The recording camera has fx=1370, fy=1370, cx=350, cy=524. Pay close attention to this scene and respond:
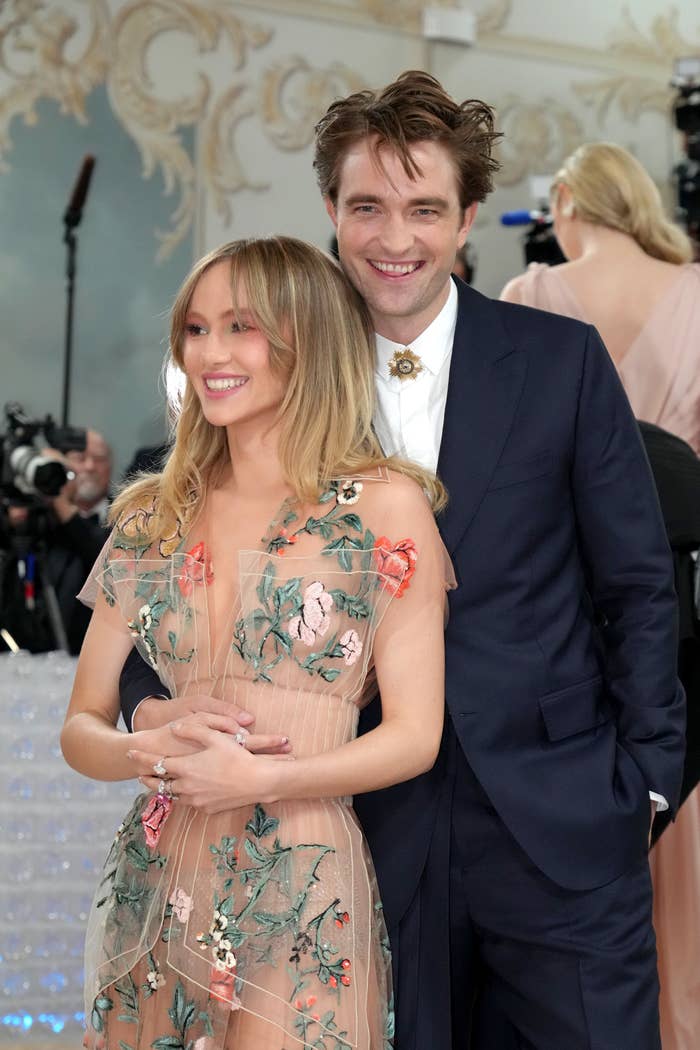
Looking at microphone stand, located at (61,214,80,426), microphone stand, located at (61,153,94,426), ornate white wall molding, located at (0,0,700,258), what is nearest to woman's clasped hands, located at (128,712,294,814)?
microphone stand, located at (61,153,94,426)

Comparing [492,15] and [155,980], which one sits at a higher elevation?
[492,15]

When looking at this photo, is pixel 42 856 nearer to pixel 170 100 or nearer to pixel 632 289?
pixel 632 289

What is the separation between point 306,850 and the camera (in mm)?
1655

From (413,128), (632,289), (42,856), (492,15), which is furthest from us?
(492,15)

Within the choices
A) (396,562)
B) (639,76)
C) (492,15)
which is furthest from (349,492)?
(639,76)

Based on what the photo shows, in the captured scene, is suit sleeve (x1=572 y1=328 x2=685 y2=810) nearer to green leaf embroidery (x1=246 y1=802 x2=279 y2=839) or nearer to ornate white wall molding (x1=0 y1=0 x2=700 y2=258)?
green leaf embroidery (x1=246 y1=802 x2=279 y2=839)

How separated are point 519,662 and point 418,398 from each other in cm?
43

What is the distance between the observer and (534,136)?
609 cm

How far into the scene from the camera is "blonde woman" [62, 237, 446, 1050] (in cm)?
162

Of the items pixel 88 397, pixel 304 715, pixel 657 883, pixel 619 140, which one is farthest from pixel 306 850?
pixel 619 140

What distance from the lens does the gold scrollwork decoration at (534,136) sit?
603cm

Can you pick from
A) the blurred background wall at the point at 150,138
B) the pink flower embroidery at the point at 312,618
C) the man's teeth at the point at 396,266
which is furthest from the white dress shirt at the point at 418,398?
the blurred background wall at the point at 150,138

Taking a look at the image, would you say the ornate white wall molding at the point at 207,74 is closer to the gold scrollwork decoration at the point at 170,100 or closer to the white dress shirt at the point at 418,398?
the gold scrollwork decoration at the point at 170,100

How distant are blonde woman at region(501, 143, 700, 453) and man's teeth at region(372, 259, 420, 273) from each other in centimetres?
130
